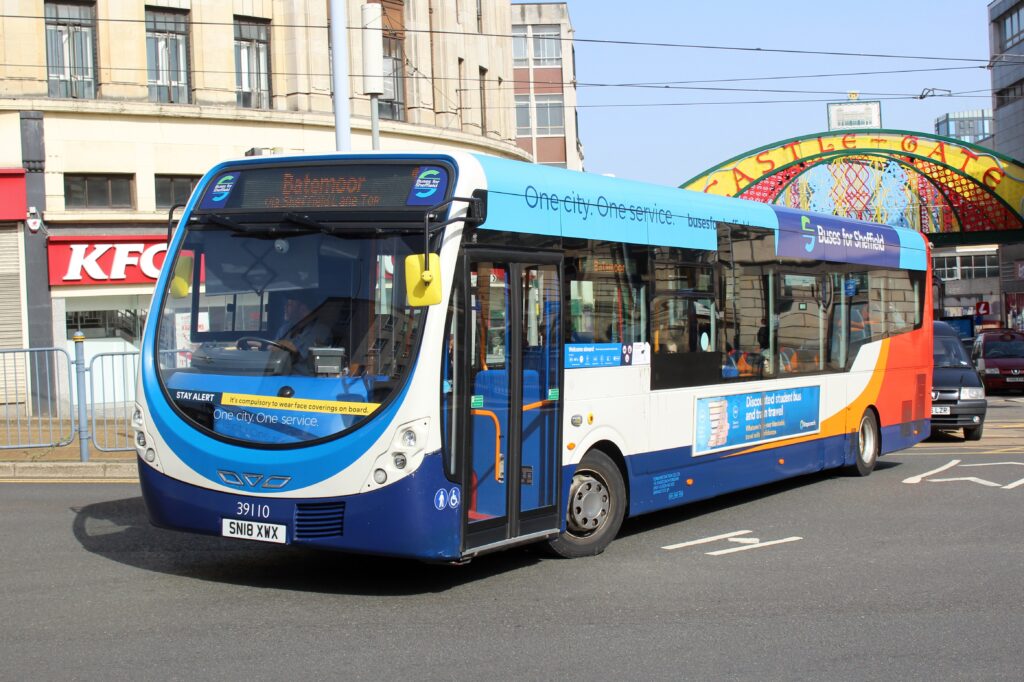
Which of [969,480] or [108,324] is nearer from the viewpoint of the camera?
[969,480]

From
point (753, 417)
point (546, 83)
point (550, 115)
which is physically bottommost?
point (753, 417)

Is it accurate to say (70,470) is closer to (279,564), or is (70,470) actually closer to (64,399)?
(64,399)

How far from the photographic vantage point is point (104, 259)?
24.5 meters

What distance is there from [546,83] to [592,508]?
57.6m

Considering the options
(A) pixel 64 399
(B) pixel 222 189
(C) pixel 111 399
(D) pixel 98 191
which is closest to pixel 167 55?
(D) pixel 98 191

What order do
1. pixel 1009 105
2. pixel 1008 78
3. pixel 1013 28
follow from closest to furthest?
pixel 1008 78, pixel 1009 105, pixel 1013 28

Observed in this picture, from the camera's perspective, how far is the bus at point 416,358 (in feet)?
A: 24.7

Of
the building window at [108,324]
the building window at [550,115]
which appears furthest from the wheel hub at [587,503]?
the building window at [550,115]

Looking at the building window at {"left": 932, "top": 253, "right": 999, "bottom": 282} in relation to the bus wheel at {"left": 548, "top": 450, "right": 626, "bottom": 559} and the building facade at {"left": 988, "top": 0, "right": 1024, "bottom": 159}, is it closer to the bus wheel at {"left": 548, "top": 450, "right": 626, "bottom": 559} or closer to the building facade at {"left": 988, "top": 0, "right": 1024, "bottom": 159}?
the building facade at {"left": 988, "top": 0, "right": 1024, "bottom": 159}

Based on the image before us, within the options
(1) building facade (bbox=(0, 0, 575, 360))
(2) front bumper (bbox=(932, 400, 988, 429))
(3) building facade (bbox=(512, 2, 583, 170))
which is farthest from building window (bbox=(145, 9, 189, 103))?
(3) building facade (bbox=(512, 2, 583, 170))

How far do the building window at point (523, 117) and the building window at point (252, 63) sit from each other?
3748 centimetres

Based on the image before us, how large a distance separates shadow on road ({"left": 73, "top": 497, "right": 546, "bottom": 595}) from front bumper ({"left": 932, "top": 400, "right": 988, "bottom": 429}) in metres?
11.6

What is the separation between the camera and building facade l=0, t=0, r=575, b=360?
77.6 feet

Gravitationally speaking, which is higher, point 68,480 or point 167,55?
point 167,55
